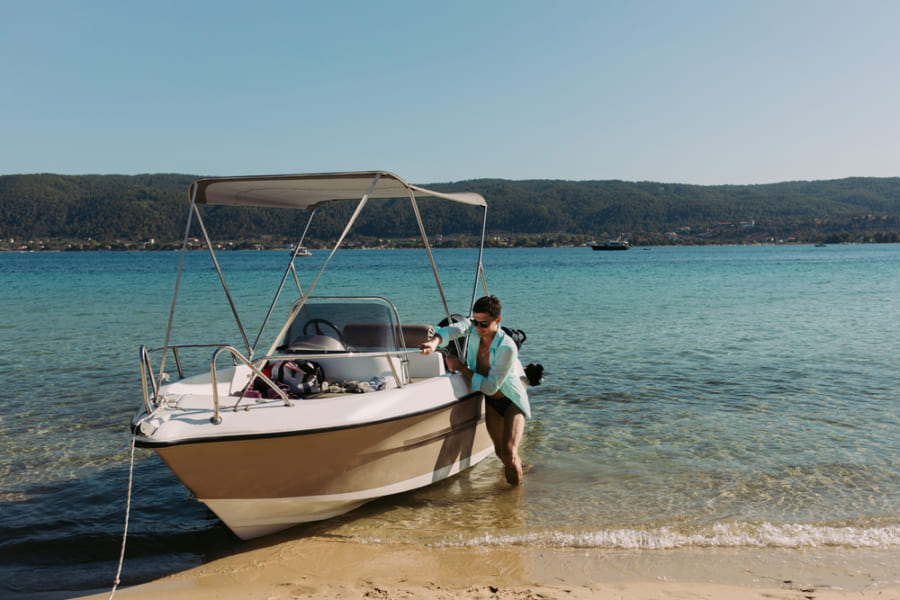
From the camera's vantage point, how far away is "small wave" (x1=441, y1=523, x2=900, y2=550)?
4719mm

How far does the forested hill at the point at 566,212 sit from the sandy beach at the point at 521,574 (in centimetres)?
9494

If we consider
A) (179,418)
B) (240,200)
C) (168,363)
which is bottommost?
(168,363)

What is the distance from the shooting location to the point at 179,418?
416 cm

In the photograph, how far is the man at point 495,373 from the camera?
17.9ft

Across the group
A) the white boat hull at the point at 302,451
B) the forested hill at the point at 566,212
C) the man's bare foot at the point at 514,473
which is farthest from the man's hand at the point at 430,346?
the forested hill at the point at 566,212

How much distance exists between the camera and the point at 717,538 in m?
4.82

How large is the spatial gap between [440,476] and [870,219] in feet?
468

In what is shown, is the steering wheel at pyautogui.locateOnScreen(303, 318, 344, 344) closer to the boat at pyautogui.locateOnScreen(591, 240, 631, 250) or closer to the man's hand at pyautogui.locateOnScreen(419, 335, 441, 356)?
the man's hand at pyautogui.locateOnScreen(419, 335, 441, 356)

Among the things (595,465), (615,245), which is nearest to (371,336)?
(595,465)

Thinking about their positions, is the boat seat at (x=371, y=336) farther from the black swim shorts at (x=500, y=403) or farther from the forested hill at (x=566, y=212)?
the forested hill at (x=566, y=212)

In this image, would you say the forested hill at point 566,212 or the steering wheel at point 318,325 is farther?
the forested hill at point 566,212

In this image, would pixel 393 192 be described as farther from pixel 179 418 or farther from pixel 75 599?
pixel 75 599

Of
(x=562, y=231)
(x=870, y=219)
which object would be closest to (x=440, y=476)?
(x=562, y=231)

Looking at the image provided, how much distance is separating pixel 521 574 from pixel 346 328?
2749mm
